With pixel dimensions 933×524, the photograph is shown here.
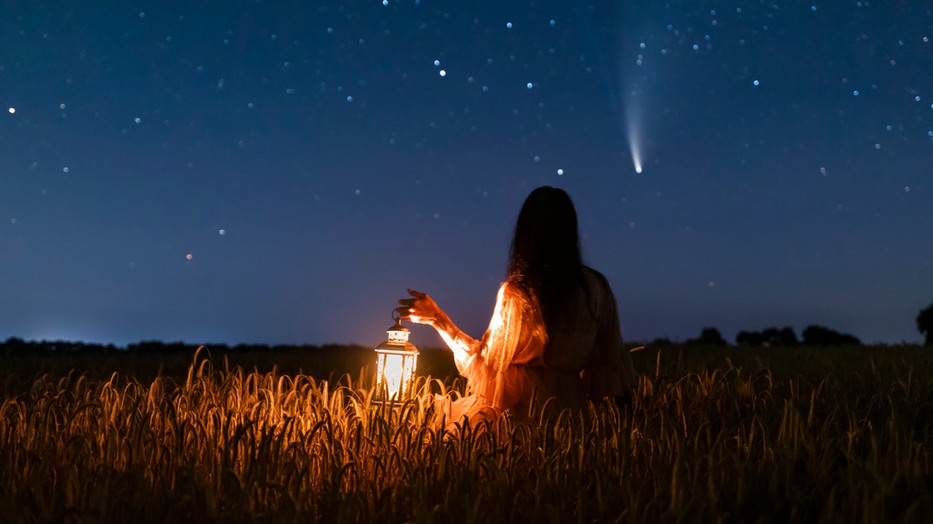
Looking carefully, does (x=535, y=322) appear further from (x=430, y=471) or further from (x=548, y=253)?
(x=430, y=471)

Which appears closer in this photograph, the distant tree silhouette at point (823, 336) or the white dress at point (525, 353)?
the white dress at point (525, 353)

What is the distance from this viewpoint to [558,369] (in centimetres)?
478

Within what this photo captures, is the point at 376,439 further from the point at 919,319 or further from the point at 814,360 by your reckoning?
the point at 919,319

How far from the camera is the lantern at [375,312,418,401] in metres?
4.64

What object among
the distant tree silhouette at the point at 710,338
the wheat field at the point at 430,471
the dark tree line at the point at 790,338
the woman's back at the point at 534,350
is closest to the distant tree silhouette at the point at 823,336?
the dark tree line at the point at 790,338

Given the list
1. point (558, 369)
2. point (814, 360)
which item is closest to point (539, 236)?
point (558, 369)

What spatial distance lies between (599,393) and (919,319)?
51.8 feet

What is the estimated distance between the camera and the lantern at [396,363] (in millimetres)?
4645

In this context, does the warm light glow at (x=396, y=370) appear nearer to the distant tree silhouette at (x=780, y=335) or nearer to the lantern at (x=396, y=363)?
the lantern at (x=396, y=363)

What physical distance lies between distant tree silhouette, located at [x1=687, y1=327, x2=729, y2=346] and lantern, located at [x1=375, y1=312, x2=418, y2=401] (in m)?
9.28

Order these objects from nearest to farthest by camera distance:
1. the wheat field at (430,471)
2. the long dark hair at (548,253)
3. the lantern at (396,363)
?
the wheat field at (430,471)
the long dark hair at (548,253)
the lantern at (396,363)

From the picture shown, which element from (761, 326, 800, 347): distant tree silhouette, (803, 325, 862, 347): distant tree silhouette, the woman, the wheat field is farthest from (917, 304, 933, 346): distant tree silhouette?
the woman

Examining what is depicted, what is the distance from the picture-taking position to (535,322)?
4570mm

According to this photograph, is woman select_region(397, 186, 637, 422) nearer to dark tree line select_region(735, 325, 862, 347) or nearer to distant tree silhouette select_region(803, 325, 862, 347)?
dark tree line select_region(735, 325, 862, 347)
